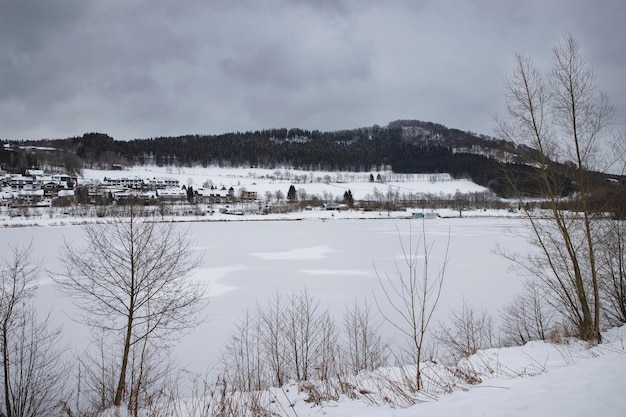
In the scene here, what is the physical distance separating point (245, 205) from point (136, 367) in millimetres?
79313

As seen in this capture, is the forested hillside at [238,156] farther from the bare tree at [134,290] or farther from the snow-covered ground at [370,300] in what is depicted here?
the bare tree at [134,290]

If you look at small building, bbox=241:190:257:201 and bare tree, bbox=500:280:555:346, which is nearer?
bare tree, bbox=500:280:555:346

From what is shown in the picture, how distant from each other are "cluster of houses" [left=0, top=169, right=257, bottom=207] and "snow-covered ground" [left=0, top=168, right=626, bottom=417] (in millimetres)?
52877

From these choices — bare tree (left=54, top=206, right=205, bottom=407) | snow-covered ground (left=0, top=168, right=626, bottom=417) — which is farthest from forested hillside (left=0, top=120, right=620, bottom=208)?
bare tree (left=54, top=206, right=205, bottom=407)

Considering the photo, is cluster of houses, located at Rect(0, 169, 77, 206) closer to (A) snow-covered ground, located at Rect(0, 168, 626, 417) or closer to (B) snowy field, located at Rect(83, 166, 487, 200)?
(B) snowy field, located at Rect(83, 166, 487, 200)

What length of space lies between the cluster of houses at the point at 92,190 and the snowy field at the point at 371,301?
52.8m

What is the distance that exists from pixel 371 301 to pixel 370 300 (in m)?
0.12

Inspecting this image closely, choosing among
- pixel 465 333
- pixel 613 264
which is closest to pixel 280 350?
pixel 465 333

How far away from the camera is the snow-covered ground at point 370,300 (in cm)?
273

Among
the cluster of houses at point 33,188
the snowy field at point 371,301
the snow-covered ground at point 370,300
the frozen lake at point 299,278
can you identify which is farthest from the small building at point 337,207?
the cluster of houses at point 33,188

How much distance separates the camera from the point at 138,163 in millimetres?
145500

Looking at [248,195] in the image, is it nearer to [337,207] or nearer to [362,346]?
[337,207]

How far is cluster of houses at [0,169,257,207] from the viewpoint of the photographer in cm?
7888

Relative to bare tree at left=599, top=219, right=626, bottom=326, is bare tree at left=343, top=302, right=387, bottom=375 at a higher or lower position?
lower
